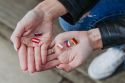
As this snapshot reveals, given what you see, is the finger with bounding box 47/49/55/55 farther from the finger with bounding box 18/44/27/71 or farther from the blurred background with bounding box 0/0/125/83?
the blurred background with bounding box 0/0/125/83

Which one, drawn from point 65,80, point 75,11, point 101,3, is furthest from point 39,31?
point 65,80

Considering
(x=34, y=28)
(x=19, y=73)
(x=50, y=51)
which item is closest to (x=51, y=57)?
(x=50, y=51)

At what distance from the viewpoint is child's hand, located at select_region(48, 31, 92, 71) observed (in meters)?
1.06

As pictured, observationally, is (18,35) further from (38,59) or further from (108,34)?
(108,34)

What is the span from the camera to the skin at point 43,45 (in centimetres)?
105

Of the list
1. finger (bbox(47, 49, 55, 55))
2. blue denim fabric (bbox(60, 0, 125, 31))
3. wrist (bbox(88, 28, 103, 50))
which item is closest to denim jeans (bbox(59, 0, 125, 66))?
blue denim fabric (bbox(60, 0, 125, 31))

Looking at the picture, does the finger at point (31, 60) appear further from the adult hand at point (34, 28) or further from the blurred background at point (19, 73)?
the blurred background at point (19, 73)

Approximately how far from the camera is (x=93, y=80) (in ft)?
→ 4.61

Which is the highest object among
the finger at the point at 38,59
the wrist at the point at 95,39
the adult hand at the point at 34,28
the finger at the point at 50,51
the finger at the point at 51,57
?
the adult hand at the point at 34,28

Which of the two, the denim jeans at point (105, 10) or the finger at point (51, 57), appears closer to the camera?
the finger at point (51, 57)

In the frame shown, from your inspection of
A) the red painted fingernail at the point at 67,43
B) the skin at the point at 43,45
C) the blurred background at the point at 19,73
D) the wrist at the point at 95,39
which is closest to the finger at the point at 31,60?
the skin at the point at 43,45

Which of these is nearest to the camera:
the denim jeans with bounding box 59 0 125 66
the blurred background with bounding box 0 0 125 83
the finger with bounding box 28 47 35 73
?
the finger with bounding box 28 47 35 73

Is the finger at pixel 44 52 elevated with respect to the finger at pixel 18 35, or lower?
lower

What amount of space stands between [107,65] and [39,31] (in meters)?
0.43
